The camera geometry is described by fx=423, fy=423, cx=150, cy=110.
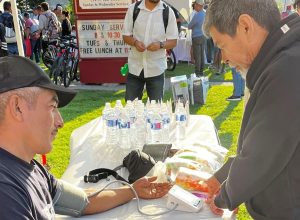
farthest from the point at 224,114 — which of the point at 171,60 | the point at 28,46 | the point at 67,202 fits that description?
the point at 28,46

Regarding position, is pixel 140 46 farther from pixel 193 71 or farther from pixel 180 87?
pixel 193 71

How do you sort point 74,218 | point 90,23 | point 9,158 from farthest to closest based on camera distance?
1. point 90,23
2. point 74,218
3. point 9,158

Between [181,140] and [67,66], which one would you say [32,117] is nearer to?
[181,140]

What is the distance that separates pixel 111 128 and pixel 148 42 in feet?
6.34

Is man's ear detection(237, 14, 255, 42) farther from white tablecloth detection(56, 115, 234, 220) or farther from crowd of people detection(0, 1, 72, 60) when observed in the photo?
crowd of people detection(0, 1, 72, 60)

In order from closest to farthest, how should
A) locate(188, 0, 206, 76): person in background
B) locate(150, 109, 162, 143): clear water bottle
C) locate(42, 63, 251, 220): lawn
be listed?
1. locate(150, 109, 162, 143): clear water bottle
2. locate(42, 63, 251, 220): lawn
3. locate(188, 0, 206, 76): person in background

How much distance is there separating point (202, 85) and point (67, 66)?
338 cm

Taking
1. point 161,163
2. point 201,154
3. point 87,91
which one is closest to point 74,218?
point 161,163

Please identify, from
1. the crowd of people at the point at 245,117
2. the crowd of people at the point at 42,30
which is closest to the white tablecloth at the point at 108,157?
the crowd of people at the point at 245,117

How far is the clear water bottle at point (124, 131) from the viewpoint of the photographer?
2.75m

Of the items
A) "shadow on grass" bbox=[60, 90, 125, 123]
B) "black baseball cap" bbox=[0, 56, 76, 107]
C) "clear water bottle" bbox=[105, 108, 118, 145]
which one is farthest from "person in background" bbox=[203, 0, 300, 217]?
"shadow on grass" bbox=[60, 90, 125, 123]

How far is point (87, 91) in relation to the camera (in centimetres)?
877

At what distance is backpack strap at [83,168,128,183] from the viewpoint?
2285 mm

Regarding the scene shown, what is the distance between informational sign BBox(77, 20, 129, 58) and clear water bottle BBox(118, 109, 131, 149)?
5983 millimetres
